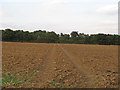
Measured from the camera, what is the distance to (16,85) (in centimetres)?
577

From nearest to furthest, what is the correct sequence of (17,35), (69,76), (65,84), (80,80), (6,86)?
1. (6,86)
2. (65,84)
3. (80,80)
4. (69,76)
5. (17,35)

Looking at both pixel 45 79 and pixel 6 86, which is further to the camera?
pixel 45 79

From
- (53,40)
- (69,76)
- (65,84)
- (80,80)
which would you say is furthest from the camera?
(53,40)

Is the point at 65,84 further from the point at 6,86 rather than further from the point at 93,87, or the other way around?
the point at 6,86

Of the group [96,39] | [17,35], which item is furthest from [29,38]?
[96,39]

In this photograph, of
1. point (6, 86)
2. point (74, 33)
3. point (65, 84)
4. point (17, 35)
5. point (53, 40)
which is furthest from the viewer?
point (74, 33)

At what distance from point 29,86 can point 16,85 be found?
574 millimetres

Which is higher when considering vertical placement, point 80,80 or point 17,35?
point 17,35

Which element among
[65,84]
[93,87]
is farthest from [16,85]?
[93,87]

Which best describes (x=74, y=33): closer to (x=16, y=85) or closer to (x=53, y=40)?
(x=53, y=40)

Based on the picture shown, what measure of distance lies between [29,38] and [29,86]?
94563 millimetres

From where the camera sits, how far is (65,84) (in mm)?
6027

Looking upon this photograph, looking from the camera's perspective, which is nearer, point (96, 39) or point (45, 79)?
point (45, 79)

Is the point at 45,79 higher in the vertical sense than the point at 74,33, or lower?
lower
